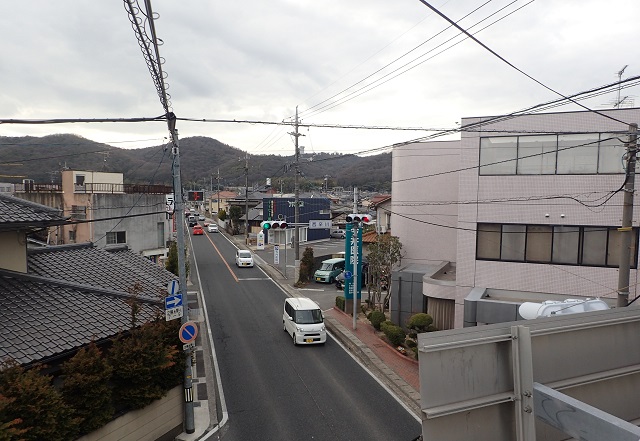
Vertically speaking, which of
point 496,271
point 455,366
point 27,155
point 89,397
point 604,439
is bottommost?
point 89,397

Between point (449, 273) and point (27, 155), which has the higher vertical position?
point (27, 155)

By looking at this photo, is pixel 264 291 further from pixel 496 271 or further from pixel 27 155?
pixel 27 155

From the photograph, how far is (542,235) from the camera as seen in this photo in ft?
51.8

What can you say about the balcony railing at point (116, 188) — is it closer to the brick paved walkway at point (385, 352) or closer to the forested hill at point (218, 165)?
the brick paved walkway at point (385, 352)

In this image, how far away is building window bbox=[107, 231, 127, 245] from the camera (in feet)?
83.7

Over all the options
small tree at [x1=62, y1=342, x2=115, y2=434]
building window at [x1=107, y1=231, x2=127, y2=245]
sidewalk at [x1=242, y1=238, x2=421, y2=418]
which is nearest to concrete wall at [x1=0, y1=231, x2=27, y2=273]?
small tree at [x1=62, y1=342, x2=115, y2=434]

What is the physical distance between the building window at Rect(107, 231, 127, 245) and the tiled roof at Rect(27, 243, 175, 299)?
38.5 ft

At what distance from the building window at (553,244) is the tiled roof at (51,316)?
12095mm

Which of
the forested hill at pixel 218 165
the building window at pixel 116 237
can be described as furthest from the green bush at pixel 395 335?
the forested hill at pixel 218 165

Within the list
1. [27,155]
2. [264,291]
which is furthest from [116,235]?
[27,155]

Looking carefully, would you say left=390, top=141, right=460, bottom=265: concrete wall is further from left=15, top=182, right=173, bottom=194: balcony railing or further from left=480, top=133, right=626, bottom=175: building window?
left=15, top=182, right=173, bottom=194: balcony railing

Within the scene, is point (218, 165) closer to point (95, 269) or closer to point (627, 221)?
point (95, 269)

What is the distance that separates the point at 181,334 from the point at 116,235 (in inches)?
698

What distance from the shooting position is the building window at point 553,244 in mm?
14820
